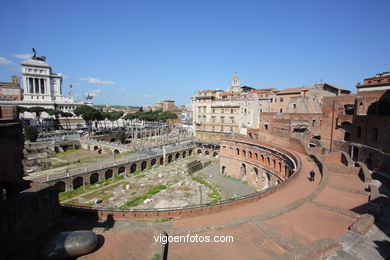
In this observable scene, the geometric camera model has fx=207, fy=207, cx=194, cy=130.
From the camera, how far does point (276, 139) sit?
35844 mm

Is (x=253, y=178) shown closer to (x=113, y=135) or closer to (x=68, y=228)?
(x=68, y=228)

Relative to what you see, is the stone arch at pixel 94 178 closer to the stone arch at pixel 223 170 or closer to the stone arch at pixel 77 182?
the stone arch at pixel 77 182

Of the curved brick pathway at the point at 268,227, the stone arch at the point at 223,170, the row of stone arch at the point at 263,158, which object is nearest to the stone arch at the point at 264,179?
the row of stone arch at the point at 263,158

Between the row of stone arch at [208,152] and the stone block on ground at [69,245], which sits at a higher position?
the stone block on ground at [69,245]

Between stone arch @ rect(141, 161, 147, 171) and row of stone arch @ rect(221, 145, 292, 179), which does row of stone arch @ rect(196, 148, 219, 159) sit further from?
stone arch @ rect(141, 161, 147, 171)

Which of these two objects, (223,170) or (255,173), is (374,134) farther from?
(223,170)

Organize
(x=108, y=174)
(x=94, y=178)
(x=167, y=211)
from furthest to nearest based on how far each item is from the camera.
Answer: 1. (x=108, y=174)
2. (x=94, y=178)
3. (x=167, y=211)

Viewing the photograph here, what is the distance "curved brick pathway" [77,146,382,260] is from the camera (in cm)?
904

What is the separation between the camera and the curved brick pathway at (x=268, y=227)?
9.04m

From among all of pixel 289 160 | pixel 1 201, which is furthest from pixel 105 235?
pixel 289 160

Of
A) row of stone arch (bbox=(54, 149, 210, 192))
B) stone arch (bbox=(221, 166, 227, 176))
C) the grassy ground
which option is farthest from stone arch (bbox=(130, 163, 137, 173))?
stone arch (bbox=(221, 166, 227, 176))

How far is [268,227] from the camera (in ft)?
34.6

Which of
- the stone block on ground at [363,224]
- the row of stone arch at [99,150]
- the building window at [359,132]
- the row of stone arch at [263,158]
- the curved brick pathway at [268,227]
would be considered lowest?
the row of stone arch at [99,150]

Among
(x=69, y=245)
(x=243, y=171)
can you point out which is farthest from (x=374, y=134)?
(x=69, y=245)
